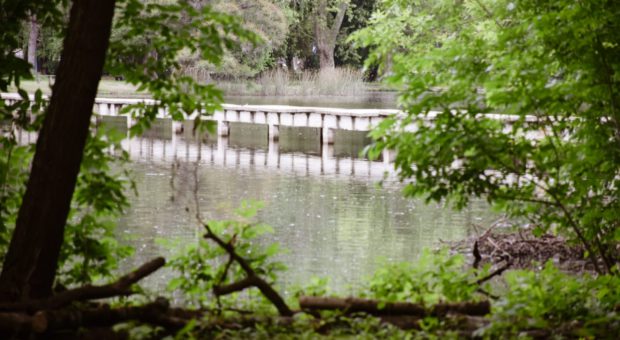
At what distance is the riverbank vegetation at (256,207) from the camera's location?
5.00 metres

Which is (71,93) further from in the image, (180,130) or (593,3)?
(180,130)

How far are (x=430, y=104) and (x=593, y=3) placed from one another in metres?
1.21

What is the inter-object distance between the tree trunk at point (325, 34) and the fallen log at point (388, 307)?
4898 cm

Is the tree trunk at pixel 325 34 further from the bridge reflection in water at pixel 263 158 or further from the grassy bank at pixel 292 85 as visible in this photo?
the bridge reflection in water at pixel 263 158

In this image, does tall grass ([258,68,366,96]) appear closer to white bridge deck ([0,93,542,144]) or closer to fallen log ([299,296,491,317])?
white bridge deck ([0,93,542,144])

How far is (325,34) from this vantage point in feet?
180

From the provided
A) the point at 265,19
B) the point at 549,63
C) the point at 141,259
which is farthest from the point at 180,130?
the point at 549,63

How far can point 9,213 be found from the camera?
231 inches

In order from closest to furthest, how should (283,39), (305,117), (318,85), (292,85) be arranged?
1. (305,117)
2. (318,85)
3. (283,39)
4. (292,85)

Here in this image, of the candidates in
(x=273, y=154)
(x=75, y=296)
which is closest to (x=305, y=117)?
(x=273, y=154)

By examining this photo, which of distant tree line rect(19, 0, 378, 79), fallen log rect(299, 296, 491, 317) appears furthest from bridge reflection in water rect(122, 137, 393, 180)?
distant tree line rect(19, 0, 378, 79)

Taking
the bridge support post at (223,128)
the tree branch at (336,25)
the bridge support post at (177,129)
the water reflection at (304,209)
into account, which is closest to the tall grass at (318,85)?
the tree branch at (336,25)

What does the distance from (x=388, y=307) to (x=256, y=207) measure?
0.89m

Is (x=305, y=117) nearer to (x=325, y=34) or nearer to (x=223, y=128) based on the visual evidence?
(x=223, y=128)
